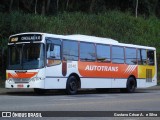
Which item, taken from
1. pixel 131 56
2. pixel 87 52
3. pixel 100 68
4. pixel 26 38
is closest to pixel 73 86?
pixel 87 52

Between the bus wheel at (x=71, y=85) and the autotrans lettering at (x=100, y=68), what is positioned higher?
the autotrans lettering at (x=100, y=68)

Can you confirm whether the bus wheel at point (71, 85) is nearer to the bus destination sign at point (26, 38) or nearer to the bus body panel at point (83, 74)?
the bus body panel at point (83, 74)

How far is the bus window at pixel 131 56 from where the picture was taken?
3119 cm

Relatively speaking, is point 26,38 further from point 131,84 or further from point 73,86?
point 131,84

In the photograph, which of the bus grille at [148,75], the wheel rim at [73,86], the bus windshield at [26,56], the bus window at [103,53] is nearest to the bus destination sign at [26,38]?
the bus windshield at [26,56]

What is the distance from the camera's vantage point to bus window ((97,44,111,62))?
2871 centimetres

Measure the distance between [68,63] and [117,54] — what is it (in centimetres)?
503

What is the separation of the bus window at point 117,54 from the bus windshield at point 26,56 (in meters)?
6.40

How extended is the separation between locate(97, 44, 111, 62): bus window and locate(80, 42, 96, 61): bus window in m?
0.48

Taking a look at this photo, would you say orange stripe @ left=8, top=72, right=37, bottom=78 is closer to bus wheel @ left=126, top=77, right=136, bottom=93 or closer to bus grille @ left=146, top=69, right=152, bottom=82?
bus wheel @ left=126, top=77, right=136, bottom=93

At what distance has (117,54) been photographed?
30.2 metres

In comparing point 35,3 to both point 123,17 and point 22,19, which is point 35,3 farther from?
point 22,19

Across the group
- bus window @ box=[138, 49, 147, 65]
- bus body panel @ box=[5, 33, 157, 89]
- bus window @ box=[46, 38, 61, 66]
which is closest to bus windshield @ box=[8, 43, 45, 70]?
bus body panel @ box=[5, 33, 157, 89]

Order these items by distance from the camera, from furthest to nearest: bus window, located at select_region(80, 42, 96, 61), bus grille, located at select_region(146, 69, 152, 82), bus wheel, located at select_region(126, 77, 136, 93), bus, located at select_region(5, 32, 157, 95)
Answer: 1. bus grille, located at select_region(146, 69, 152, 82)
2. bus wheel, located at select_region(126, 77, 136, 93)
3. bus window, located at select_region(80, 42, 96, 61)
4. bus, located at select_region(5, 32, 157, 95)
